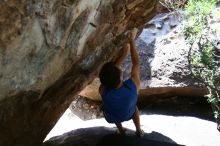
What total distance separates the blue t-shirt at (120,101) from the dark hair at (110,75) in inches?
5.0

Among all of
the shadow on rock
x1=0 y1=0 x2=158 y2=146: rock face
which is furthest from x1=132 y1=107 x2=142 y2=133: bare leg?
x1=0 y1=0 x2=158 y2=146: rock face

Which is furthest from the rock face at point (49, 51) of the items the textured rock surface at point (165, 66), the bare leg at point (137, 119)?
the textured rock surface at point (165, 66)

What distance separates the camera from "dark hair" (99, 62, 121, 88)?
4.95 metres

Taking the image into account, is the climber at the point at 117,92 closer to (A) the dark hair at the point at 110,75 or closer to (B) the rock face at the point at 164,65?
(A) the dark hair at the point at 110,75

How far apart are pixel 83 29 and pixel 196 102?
4.14 m

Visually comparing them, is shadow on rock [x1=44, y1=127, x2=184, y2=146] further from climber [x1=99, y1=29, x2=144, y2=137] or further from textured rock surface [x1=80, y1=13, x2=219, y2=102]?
textured rock surface [x1=80, y1=13, x2=219, y2=102]

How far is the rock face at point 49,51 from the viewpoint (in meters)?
3.75

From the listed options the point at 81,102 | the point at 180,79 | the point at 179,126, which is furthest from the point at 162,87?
the point at 81,102

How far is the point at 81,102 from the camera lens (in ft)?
30.1

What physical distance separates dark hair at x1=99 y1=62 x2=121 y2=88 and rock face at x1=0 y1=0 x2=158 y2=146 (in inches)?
13.5

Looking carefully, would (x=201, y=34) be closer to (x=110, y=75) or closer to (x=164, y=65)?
(x=110, y=75)

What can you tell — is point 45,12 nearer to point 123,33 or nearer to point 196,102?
point 123,33

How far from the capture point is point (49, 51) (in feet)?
13.9

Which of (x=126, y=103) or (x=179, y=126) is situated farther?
(x=179, y=126)
